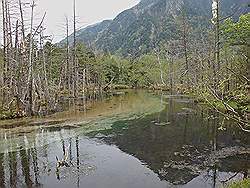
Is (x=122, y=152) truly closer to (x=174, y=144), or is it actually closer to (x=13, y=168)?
(x=174, y=144)

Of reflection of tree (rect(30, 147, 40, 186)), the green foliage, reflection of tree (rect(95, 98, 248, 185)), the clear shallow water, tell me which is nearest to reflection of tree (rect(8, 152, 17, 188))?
the clear shallow water

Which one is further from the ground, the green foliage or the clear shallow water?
the green foliage

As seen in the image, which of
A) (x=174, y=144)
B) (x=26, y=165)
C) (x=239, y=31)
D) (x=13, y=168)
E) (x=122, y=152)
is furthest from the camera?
(x=239, y=31)

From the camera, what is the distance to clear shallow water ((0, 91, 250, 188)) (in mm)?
14336

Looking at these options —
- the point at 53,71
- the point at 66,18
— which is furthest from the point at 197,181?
the point at 53,71

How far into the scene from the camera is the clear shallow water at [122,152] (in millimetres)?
14336

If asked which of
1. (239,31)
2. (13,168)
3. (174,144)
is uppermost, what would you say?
(239,31)

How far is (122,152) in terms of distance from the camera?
1884 cm

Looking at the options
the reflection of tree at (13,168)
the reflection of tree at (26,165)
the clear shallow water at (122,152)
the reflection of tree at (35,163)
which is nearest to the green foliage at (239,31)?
the clear shallow water at (122,152)

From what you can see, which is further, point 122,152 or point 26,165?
point 122,152

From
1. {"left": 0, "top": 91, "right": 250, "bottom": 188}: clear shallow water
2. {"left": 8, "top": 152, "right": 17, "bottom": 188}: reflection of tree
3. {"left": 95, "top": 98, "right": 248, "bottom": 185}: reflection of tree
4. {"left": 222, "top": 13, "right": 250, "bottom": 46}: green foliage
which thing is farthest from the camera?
{"left": 222, "top": 13, "right": 250, "bottom": 46}: green foliage

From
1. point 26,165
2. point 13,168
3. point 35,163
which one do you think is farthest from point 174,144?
point 13,168

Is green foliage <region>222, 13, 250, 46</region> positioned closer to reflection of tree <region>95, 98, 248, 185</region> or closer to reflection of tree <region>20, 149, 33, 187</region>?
reflection of tree <region>95, 98, 248, 185</region>

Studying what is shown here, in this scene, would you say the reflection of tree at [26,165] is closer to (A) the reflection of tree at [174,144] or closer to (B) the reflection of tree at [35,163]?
(B) the reflection of tree at [35,163]
